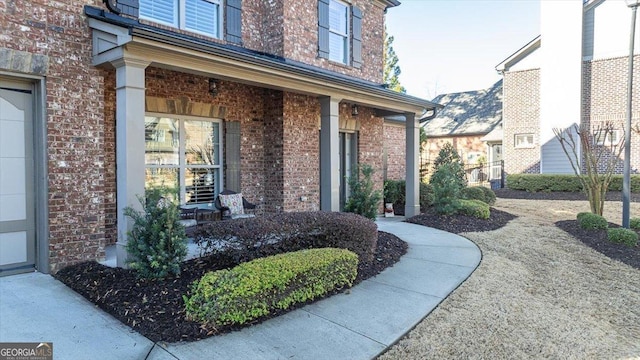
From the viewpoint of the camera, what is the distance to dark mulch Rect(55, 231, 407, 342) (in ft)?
11.9

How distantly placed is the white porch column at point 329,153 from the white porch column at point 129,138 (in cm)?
373

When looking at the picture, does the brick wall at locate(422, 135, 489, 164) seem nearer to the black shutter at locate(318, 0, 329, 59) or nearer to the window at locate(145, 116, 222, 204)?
the black shutter at locate(318, 0, 329, 59)

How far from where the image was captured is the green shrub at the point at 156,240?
15.0 feet

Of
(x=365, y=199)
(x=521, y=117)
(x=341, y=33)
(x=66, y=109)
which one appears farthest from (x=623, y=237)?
(x=521, y=117)

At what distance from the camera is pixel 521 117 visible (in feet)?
64.4

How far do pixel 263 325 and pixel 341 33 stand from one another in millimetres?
8528

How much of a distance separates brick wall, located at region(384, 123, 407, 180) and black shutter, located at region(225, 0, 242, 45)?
19.5ft

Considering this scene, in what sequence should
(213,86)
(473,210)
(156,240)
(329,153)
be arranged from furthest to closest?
(473,210)
(329,153)
(213,86)
(156,240)

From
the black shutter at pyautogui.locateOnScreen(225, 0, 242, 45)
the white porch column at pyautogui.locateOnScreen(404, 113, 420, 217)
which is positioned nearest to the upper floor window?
the white porch column at pyautogui.locateOnScreen(404, 113, 420, 217)

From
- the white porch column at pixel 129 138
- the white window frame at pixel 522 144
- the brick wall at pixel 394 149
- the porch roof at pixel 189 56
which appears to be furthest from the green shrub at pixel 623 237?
the white window frame at pixel 522 144

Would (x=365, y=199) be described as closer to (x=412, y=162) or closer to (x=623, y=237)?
(x=412, y=162)

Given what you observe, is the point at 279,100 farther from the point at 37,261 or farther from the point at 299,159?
the point at 37,261

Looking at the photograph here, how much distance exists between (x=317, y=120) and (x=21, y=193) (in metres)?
5.89

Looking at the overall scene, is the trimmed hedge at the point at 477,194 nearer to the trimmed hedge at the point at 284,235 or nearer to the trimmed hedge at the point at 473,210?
the trimmed hedge at the point at 473,210
